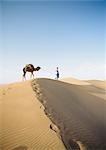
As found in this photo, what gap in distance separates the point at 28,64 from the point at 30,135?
1495cm

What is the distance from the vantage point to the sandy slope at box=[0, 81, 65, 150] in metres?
8.15

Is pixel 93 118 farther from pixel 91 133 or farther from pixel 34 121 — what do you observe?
pixel 34 121

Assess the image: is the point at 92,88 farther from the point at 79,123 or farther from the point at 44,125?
the point at 44,125

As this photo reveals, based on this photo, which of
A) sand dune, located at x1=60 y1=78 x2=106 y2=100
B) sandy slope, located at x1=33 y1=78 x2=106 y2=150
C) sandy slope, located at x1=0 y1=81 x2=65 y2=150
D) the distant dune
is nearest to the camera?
sandy slope, located at x1=0 y1=81 x2=65 y2=150

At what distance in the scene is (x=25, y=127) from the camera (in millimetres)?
9398

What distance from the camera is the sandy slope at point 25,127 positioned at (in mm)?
8148

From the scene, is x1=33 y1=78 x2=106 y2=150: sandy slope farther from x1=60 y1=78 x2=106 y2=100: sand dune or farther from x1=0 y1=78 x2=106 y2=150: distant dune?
x1=60 y1=78 x2=106 y2=100: sand dune

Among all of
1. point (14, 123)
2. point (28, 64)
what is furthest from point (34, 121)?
point (28, 64)

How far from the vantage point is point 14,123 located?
9.75 m

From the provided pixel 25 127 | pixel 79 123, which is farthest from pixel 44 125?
pixel 79 123

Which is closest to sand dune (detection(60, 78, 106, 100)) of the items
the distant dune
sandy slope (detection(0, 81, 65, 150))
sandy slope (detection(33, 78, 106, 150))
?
sandy slope (detection(33, 78, 106, 150))

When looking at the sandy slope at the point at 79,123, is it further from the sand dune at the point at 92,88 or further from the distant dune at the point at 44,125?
the sand dune at the point at 92,88

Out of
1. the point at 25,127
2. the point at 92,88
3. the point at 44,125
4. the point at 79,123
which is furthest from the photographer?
the point at 92,88

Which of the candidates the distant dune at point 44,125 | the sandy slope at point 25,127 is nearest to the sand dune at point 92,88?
the distant dune at point 44,125
